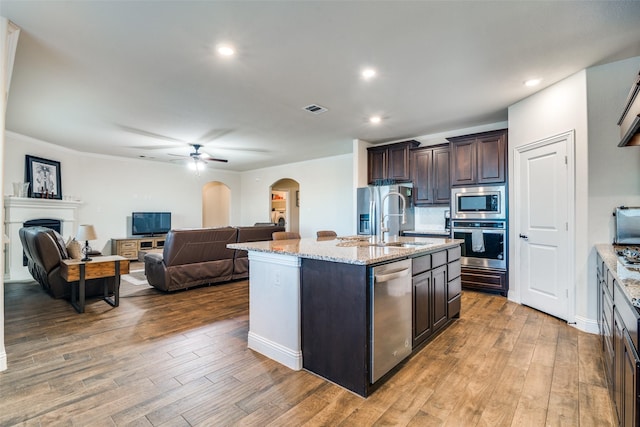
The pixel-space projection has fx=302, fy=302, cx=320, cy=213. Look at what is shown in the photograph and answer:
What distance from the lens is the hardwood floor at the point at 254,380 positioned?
Answer: 70.0 inches

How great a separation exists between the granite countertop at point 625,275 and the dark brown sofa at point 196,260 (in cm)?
458

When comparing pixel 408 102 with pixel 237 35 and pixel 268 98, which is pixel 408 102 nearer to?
pixel 268 98

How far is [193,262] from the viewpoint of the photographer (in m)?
4.71

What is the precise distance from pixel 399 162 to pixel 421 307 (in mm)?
3427

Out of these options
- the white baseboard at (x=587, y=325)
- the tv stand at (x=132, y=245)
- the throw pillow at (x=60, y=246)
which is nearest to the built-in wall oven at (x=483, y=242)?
the white baseboard at (x=587, y=325)

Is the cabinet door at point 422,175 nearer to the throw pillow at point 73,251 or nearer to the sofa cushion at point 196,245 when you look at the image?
the sofa cushion at point 196,245

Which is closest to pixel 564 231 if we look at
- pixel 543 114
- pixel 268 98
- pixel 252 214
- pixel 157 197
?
pixel 543 114

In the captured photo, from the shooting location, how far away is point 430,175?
5.13 metres

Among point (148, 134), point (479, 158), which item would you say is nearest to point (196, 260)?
point (148, 134)

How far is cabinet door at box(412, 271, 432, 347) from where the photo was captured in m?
2.50

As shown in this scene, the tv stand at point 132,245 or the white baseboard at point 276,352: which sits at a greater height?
the tv stand at point 132,245

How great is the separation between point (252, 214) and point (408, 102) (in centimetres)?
696

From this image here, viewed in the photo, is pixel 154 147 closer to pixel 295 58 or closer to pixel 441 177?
pixel 295 58

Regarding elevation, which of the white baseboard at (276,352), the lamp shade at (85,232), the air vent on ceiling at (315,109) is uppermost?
the air vent on ceiling at (315,109)
